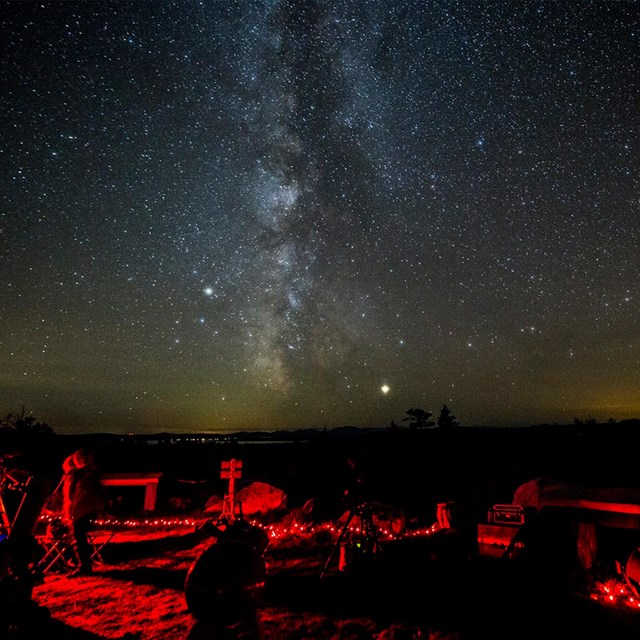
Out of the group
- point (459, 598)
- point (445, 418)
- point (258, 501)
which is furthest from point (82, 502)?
point (445, 418)

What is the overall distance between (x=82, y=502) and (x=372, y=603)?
16.6ft

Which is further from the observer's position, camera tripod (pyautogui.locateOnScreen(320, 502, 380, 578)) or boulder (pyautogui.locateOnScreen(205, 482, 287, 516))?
boulder (pyautogui.locateOnScreen(205, 482, 287, 516))

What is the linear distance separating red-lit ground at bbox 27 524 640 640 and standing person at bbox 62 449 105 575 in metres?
0.37

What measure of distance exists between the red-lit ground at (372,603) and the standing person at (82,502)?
366 millimetres

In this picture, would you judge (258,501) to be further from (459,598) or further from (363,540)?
(459,598)

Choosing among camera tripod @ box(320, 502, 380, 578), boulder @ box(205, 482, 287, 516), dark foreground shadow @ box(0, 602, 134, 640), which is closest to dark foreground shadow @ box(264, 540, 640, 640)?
camera tripod @ box(320, 502, 380, 578)

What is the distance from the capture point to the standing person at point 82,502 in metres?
7.30

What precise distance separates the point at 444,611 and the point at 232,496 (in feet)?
24.8

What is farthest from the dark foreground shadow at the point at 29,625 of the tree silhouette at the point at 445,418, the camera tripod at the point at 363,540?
the tree silhouette at the point at 445,418

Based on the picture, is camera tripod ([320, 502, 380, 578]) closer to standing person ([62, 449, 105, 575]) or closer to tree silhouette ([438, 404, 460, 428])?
standing person ([62, 449, 105, 575])

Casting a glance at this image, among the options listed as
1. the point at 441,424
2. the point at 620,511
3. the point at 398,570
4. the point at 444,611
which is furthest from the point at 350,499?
the point at 441,424

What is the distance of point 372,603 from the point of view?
19.6ft

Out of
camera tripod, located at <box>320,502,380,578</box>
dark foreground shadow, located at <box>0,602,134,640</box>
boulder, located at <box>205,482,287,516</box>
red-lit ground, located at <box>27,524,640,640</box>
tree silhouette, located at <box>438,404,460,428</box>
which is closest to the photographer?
dark foreground shadow, located at <box>0,602,134,640</box>

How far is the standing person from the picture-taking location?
287 inches
